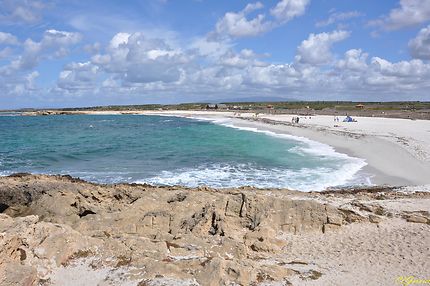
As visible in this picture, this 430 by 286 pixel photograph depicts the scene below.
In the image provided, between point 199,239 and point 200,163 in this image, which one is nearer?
point 199,239

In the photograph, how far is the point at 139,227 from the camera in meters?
9.60

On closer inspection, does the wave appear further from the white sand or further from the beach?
the beach

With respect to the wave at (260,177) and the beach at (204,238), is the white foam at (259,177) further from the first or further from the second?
the beach at (204,238)

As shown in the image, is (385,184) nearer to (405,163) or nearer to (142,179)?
(405,163)

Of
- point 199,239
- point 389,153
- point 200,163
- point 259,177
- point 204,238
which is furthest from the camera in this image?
point 389,153

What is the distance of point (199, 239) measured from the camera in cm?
877

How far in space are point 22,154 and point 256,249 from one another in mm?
29099

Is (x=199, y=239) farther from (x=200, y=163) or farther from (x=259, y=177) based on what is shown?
(x=200, y=163)

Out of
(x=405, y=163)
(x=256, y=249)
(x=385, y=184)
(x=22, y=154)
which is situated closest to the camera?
(x=256, y=249)

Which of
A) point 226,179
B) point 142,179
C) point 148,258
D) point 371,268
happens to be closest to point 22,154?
point 142,179

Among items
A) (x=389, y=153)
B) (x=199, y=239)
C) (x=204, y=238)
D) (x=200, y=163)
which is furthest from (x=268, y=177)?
(x=199, y=239)

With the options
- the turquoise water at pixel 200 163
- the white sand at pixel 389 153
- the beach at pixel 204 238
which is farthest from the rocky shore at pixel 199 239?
the turquoise water at pixel 200 163

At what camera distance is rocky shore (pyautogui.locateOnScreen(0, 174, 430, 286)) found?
23.7 ft

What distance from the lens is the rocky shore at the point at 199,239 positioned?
7.23 m
